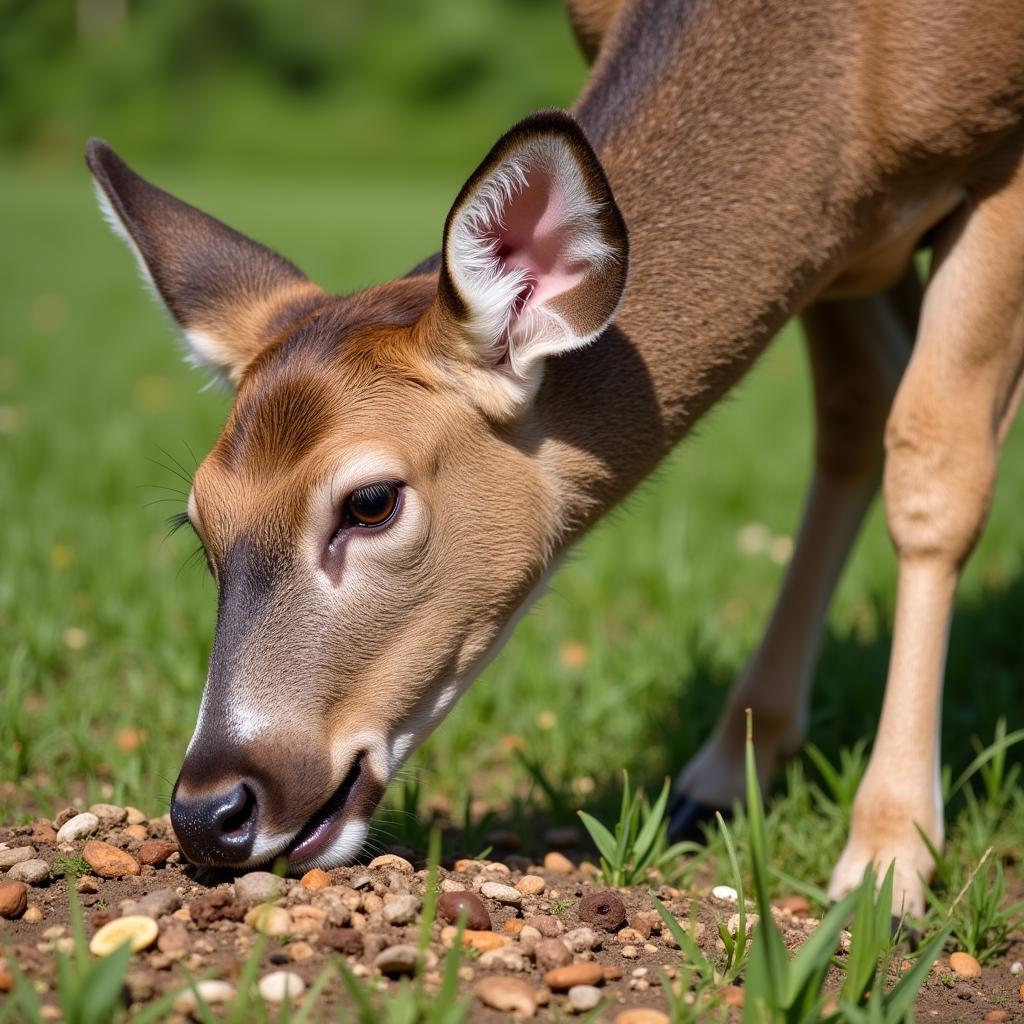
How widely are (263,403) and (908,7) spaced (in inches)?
78.5

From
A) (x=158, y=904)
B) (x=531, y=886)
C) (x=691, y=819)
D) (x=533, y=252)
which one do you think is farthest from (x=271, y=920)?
(x=691, y=819)

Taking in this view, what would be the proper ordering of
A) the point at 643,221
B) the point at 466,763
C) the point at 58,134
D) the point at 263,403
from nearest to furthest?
the point at 263,403
the point at 643,221
the point at 466,763
the point at 58,134

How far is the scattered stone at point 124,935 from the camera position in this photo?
95.7 inches

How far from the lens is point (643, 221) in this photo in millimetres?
3500

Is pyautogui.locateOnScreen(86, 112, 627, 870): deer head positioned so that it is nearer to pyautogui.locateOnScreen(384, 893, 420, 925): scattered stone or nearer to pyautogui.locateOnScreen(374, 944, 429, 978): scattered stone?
pyautogui.locateOnScreen(384, 893, 420, 925): scattered stone

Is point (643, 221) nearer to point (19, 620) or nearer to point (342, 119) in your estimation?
point (19, 620)

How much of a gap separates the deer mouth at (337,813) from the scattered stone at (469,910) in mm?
312

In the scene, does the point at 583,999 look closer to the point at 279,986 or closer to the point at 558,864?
the point at 279,986

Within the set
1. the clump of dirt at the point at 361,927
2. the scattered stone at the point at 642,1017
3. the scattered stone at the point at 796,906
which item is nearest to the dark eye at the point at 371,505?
Answer: the clump of dirt at the point at 361,927

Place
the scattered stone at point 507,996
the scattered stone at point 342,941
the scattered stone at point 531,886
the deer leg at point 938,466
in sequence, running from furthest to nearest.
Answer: the deer leg at point 938,466, the scattered stone at point 531,886, the scattered stone at point 342,941, the scattered stone at point 507,996

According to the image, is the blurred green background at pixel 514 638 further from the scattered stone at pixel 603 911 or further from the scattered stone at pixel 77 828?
the scattered stone at pixel 603 911

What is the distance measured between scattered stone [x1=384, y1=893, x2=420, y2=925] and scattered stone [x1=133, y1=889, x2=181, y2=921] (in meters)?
0.40

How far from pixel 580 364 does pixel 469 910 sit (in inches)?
53.9

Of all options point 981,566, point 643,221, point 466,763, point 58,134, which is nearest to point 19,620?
point 466,763
